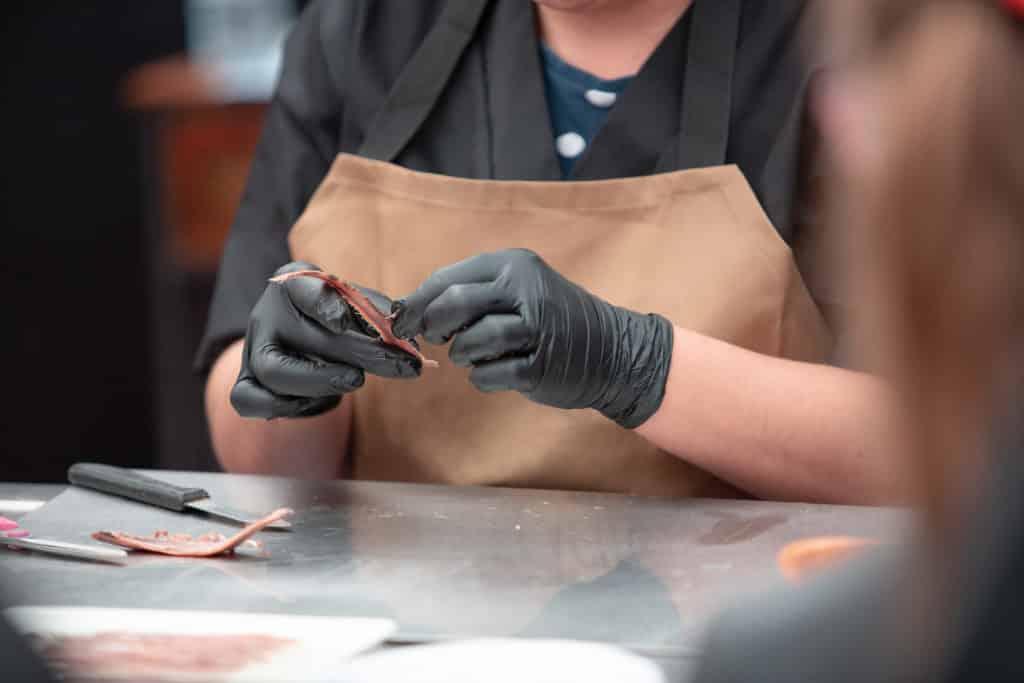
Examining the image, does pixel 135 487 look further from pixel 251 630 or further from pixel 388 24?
pixel 388 24

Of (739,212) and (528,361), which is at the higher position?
(739,212)

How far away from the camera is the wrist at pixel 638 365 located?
1443mm

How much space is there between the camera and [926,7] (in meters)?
0.62

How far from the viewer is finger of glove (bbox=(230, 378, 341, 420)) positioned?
1.53 m

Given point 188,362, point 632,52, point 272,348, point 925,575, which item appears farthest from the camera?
point 188,362

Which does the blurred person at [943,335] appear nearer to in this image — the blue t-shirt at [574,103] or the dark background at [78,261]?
the blue t-shirt at [574,103]

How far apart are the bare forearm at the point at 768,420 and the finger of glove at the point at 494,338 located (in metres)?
0.17

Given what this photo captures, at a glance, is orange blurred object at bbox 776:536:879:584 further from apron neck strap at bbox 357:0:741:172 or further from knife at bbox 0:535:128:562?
knife at bbox 0:535:128:562

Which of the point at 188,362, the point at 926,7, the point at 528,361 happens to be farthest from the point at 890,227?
the point at 188,362

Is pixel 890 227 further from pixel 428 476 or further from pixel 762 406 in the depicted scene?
pixel 428 476

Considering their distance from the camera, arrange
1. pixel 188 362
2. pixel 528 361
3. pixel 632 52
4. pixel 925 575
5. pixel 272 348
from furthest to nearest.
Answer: pixel 188 362 < pixel 632 52 < pixel 272 348 < pixel 528 361 < pixel 925 575

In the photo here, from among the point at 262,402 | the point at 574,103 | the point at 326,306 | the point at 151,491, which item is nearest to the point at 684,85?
the point at 574,103

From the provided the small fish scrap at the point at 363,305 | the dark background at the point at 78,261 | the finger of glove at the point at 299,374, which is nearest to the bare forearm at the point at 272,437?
the finger of glove at the point at 299,374

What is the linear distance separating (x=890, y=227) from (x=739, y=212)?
2.97ft
